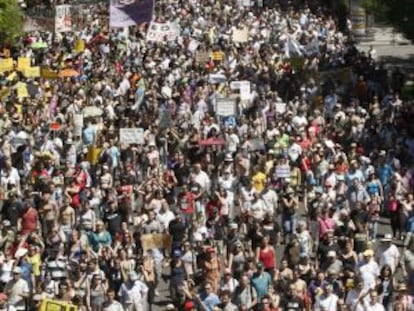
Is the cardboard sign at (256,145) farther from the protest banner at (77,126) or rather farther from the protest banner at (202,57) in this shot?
the protest banner at (202,57)

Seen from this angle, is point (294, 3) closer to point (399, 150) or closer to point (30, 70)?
point (30, 70)

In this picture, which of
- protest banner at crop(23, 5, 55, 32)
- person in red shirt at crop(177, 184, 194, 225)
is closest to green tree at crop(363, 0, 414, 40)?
protest banner at crop(23, 5, 55, 32)

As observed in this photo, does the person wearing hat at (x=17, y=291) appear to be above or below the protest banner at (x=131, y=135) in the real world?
below

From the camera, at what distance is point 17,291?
18.0 metres

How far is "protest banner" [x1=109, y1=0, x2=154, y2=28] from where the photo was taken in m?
35.0

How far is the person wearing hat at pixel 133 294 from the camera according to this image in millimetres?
17672

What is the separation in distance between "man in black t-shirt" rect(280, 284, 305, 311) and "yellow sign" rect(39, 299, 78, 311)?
2511 millimetres

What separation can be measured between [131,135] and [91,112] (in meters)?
2.97

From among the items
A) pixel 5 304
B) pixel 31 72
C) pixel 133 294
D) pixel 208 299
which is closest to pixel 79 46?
pixel 31 72

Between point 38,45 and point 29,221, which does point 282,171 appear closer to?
point 29,221

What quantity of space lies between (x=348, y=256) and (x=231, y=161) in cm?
554

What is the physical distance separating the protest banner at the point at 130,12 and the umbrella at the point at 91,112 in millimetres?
6724

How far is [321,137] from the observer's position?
27.0 m

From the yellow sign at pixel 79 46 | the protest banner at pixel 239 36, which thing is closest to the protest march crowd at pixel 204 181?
the yellow sign at pixel 79 46
